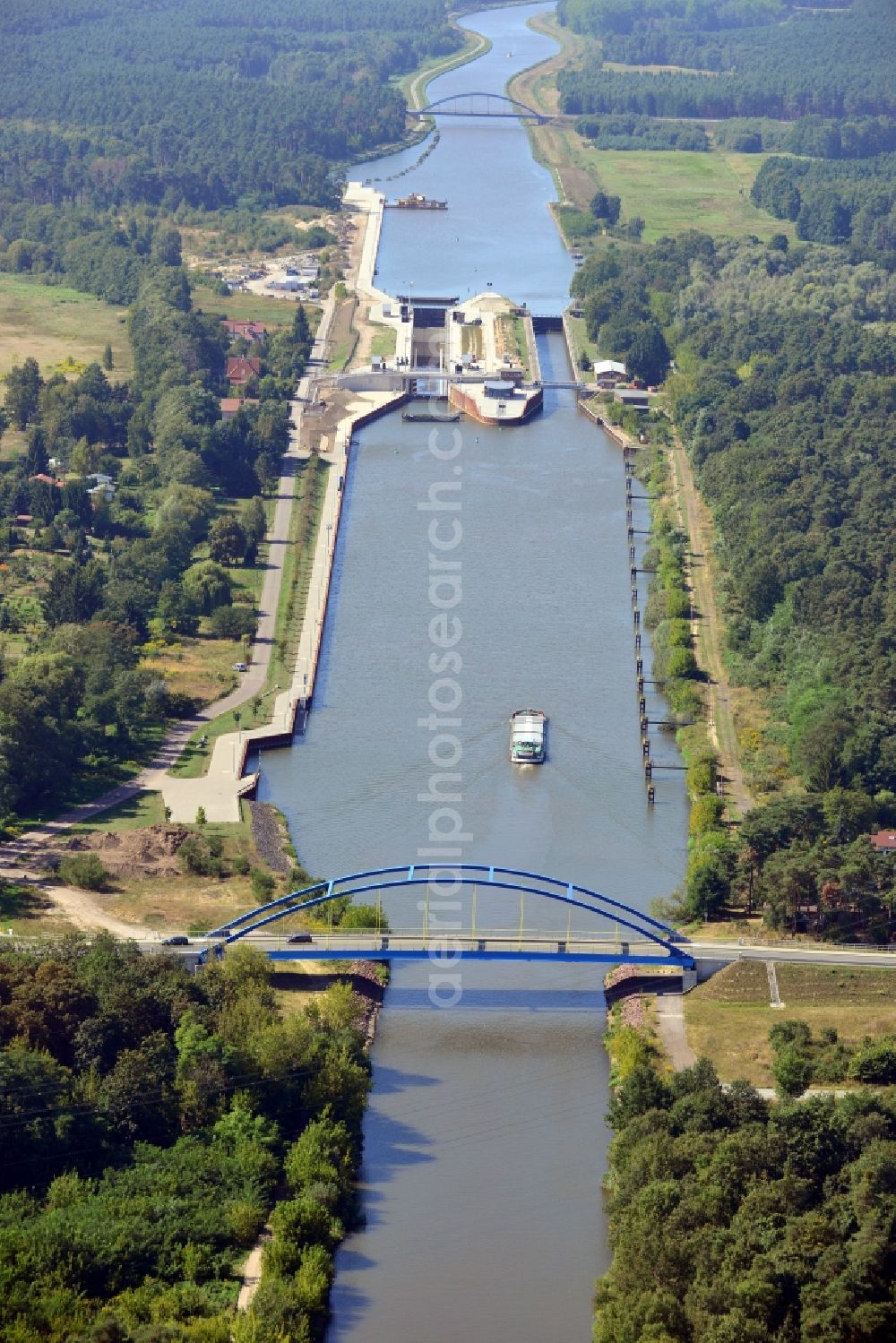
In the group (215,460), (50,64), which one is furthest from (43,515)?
(50,64)

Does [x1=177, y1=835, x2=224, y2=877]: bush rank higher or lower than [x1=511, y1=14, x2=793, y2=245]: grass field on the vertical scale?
lower

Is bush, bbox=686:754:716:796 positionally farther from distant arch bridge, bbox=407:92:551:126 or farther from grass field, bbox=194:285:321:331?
distant arch bridge, bbox=407:92:551:126

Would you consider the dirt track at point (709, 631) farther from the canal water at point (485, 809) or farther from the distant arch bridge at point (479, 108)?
the distant arch bridge at point (479, 108)

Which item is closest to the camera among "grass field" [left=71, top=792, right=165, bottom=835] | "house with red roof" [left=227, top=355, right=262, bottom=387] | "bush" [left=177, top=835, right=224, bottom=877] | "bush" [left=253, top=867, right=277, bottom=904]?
"bush" [left=253, top=867, right=277, bottom=904]

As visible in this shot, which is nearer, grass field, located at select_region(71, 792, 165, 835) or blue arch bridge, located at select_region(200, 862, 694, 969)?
blue arch bridge, located at select_region(200, 862, 694, 969)

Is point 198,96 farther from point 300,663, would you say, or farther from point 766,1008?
point 766,1008

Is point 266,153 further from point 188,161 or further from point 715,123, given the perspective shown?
point 715,123

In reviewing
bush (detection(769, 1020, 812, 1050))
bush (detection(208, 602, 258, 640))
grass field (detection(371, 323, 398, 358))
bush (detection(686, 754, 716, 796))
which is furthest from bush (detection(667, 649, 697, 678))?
grass field (detection(371, 323, 398, 358))

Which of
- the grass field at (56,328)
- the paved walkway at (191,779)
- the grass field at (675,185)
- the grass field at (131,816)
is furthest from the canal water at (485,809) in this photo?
the grass field at (675,185)
